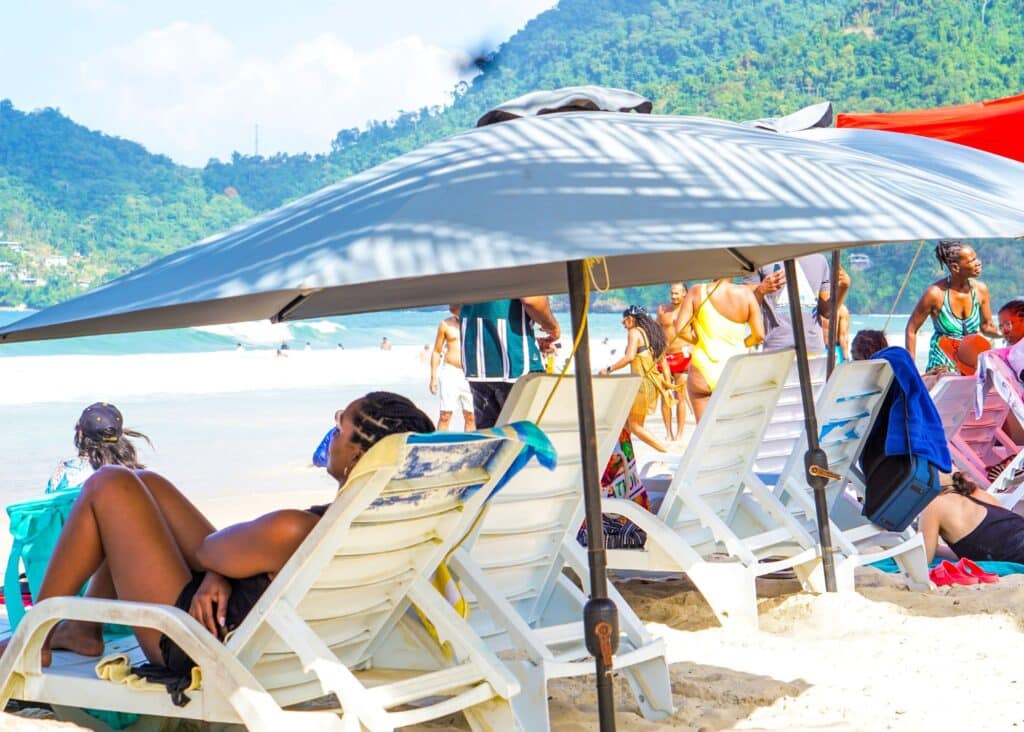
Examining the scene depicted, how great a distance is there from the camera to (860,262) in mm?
49844

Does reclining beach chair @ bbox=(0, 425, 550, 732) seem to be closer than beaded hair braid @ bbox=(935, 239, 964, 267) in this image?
Yes

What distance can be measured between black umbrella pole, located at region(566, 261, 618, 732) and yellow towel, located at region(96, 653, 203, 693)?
2.77 ft

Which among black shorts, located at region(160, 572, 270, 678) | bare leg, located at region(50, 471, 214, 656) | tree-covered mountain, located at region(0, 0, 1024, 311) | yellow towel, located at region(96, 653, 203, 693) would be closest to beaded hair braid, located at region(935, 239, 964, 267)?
bare leg, located at region(50, 471, 214, 656)

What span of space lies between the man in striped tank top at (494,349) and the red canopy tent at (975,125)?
2.44 metres

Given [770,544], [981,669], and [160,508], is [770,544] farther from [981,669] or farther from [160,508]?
[160,508]

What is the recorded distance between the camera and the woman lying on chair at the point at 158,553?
2.78 m

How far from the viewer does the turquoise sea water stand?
36.6 meters

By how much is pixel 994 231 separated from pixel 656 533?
2.00 m

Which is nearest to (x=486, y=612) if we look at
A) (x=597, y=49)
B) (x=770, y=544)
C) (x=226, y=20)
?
(x=770, y=544)

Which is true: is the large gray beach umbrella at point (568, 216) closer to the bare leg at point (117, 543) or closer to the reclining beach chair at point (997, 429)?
the bare leg at point (117, 543)

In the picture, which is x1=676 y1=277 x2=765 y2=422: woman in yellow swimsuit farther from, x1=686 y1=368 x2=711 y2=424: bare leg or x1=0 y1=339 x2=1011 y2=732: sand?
x1=0 y1=339 x2=1011 y2=732: sand

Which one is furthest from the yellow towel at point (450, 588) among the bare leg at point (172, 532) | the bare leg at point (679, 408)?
the bare leg at point (679, 408)

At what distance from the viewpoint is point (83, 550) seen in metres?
2.97

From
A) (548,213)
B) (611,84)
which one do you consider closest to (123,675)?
(548,213)
